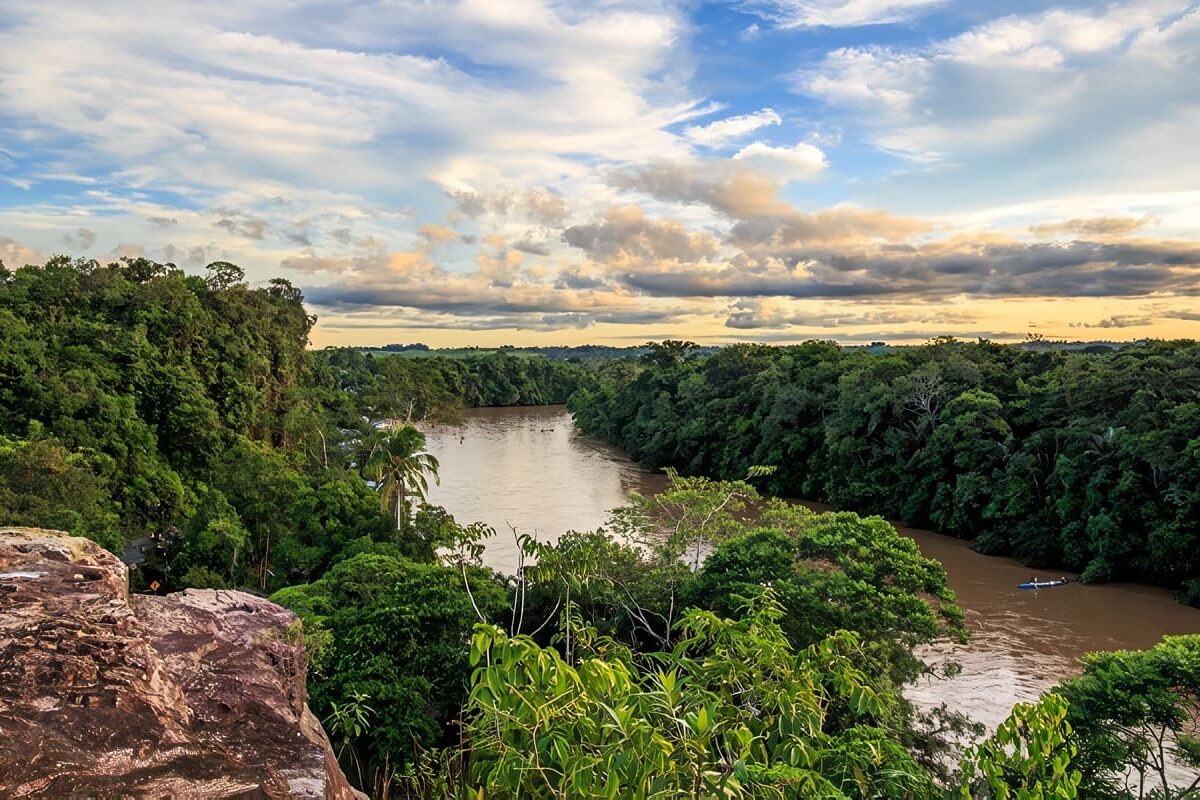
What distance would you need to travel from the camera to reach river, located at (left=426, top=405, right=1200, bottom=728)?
1533 cm

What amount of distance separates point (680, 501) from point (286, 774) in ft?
45.1

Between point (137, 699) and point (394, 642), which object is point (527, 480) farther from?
point (137, 699)

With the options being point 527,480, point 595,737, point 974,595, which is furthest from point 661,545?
point 527,480

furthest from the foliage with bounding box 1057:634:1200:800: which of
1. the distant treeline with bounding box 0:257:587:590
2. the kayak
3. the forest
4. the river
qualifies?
the distant treeline with bounding box 0:257:587:590

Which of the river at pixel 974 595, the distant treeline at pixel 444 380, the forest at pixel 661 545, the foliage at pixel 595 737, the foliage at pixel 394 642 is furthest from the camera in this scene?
the distant treeline at pixel 444 380

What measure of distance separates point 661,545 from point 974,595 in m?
10.2

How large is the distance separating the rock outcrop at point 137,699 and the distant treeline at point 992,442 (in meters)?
23.4

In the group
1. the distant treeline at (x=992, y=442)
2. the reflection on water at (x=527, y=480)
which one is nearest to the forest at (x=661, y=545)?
the distant treeline at (x=992, y=442)

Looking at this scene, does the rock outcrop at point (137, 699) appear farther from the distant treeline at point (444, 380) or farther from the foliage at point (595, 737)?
the distant treeline at point (444, 380)

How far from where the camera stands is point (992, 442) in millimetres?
26297

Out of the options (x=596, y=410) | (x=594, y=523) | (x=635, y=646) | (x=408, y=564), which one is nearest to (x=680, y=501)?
(x=635, y=646)

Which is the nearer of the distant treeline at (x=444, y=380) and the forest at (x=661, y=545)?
the forest at (x=661, y=545)

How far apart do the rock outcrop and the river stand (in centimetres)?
1344

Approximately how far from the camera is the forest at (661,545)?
3309mm
